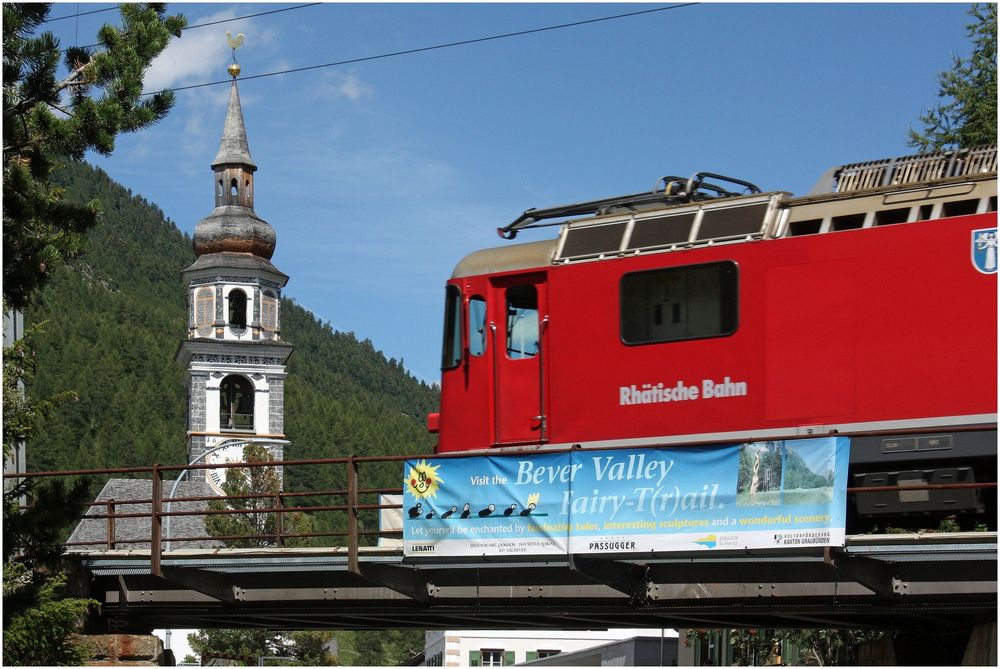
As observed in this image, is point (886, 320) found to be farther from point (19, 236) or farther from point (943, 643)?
point (19, 236)

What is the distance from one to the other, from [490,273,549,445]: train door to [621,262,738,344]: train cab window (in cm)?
128

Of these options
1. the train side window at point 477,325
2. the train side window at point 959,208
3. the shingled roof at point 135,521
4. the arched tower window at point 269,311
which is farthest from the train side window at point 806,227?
the arched tower window at point 269,311

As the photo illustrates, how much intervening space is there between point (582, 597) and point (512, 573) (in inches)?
33.1

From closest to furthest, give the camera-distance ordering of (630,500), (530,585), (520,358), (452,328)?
(630,500), (530,585), (520,358), (452,328)

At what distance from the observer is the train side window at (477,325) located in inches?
845

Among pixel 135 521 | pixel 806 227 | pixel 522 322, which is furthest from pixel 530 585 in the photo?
pixel 135 521

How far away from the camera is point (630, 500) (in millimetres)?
16984

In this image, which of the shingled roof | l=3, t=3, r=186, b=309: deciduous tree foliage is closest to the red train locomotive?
l=3, t=3, r=186, b=309: deciduous tree foliage

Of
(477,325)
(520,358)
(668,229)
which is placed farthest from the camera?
(477,325)

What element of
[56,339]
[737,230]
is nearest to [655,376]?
[737,230]

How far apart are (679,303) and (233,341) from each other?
74.3 meters

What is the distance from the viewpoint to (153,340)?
177 metres

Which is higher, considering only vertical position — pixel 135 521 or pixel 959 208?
pixel 959 208

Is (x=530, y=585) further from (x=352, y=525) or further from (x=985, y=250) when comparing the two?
(x=985, y=250)
